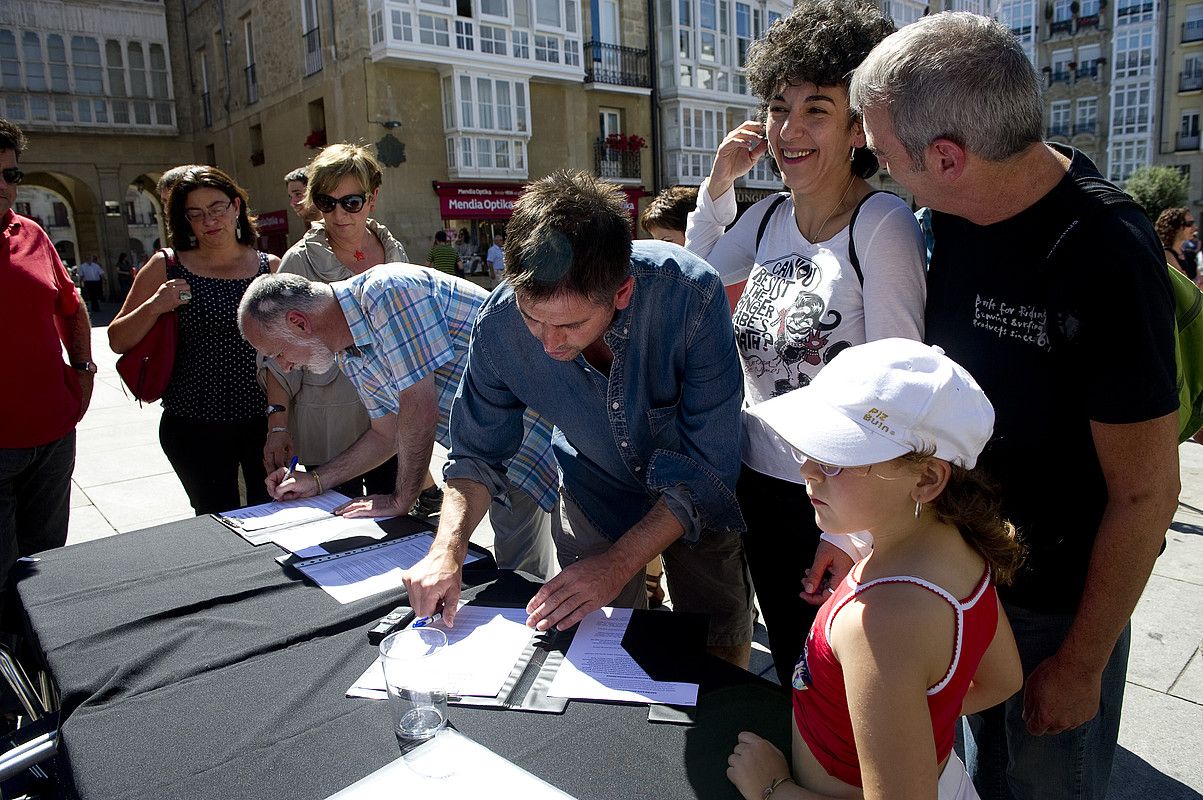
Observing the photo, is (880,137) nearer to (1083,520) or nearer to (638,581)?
(1083,520)

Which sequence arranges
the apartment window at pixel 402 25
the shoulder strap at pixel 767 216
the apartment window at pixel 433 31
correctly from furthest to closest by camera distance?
the apartment window at pixel 433 31
the apartment window at pixel 402 25
the shoulder strap at pixel 767 216

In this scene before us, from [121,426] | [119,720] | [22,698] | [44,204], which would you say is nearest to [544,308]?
[119,720]

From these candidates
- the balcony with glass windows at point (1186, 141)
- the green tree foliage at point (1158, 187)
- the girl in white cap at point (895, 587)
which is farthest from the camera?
the balcony with glass windows at point (1186, 141)

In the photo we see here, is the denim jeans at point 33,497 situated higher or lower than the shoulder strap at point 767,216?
lower

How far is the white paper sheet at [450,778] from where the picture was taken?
3.54 feet

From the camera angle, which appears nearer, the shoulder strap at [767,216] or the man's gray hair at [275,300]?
the shoulder strap at [767,216]

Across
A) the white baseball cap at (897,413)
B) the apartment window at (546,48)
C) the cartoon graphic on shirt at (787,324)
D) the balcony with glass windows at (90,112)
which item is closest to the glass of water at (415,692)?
the white baseball cap at (897,413)

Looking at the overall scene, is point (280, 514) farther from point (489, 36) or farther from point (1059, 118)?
point (1059, 118)

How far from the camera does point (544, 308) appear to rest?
1588mm

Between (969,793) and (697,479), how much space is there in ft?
2.62

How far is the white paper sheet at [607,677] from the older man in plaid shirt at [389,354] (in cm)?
71

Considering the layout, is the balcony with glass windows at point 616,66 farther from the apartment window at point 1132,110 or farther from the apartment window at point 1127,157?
the apartment window at point 1132,110

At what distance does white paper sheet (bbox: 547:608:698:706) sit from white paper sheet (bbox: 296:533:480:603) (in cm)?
53

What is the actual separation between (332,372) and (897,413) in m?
2.56
